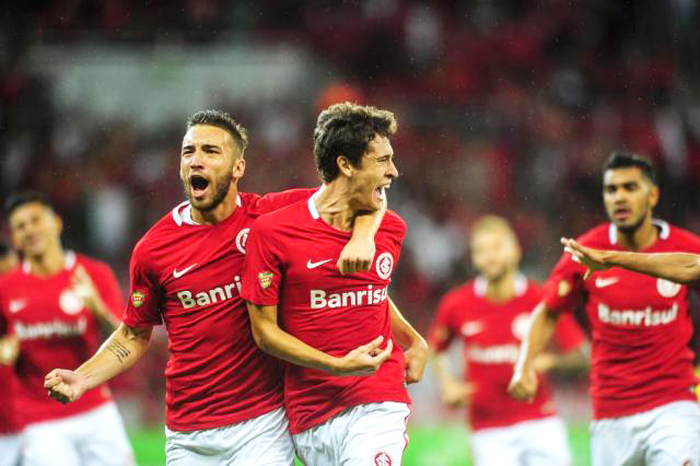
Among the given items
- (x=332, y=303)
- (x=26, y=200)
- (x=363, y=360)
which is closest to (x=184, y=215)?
(x=332, y=303)

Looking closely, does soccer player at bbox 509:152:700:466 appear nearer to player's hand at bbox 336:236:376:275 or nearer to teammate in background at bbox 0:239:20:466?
player's hand at bbox 336:236:376:275

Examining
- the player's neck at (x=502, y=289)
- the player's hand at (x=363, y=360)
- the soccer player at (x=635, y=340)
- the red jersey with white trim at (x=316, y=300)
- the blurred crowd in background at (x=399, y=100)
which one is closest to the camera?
the player's hand at (x=363, y=360)

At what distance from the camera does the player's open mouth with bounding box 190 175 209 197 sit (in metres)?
5.18

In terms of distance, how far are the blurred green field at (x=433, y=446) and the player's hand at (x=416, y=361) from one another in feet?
18.9

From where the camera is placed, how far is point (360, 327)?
5051 millimetres

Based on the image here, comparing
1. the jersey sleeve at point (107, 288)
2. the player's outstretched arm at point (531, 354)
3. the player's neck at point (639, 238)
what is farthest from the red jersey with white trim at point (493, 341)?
the jersey sleeve at point (107, 288)

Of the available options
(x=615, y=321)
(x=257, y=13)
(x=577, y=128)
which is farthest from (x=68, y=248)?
(x=615, y=321)

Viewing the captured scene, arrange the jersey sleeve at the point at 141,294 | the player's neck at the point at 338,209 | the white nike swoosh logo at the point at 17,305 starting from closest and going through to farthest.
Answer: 1. the player's neck at the point at 338,209
2. the jersey sleeve at the point at 141,294
3. the white nike swoosh logo at the point at 17,305

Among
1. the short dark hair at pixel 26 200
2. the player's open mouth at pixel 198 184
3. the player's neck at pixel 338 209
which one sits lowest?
the player's neck at pixel 338 209

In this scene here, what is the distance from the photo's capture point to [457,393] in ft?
26.1

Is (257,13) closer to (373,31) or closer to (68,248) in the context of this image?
(373,31)

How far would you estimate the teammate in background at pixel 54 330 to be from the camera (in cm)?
751

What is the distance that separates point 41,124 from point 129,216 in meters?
2.46

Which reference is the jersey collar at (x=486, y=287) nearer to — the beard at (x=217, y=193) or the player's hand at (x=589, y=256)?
the player's hand at (x=589, y=256)
